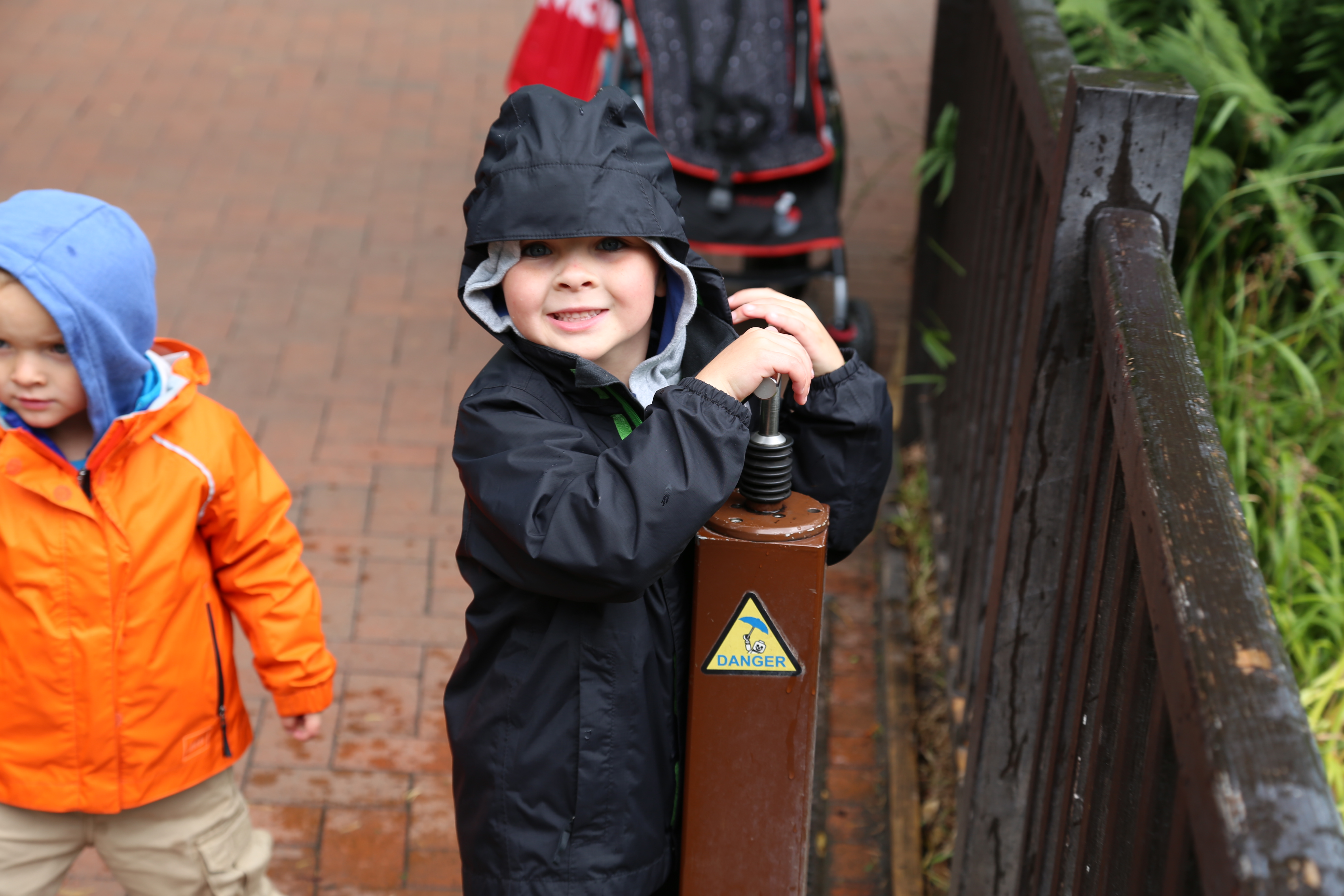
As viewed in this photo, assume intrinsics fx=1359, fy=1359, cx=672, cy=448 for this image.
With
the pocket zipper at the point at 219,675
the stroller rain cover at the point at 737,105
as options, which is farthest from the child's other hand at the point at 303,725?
the stroller rain cover at the point at 737,105

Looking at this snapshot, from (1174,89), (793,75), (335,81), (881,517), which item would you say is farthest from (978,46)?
(335,81)

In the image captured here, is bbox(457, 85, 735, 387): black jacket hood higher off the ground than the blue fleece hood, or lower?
higher

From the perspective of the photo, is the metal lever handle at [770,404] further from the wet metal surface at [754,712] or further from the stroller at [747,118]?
the stroller at [747,118]

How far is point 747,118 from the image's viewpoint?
4672 millimetres

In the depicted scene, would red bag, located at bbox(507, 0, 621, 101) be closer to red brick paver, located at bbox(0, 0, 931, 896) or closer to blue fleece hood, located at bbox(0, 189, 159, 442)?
red brick paver, located at bbox(0, 0, 931, 896)

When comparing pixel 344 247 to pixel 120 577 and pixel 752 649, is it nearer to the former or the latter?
pixel 120 577

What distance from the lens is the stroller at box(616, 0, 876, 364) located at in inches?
183

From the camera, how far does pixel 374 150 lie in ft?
23.3

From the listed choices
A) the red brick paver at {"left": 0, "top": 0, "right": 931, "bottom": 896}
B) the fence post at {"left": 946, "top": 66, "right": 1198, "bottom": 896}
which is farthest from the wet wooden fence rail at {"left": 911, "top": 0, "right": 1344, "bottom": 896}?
the red brick paver at {"left": 0, "top": 0, "right": 931, "bottom": 896}

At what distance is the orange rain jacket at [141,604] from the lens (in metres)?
2.17

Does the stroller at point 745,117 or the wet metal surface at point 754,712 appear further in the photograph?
the stroller at point 745,117

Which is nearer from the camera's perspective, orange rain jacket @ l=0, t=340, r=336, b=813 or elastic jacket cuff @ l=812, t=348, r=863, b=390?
elastic jacket cuff @ l=812, t=348, r=863, b=390

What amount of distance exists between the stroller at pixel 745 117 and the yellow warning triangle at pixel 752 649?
2864 mm

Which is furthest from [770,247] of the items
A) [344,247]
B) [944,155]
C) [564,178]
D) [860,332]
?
[564,178]
